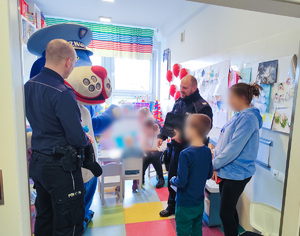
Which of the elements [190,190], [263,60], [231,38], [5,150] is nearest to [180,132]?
[190,190]

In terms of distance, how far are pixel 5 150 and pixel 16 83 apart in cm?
19

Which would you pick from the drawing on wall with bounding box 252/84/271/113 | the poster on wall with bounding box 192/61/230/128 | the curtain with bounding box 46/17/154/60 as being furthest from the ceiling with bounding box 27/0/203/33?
the drawing on wall with bounding box 252/84/271/113

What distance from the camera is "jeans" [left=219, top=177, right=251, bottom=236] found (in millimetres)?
1380

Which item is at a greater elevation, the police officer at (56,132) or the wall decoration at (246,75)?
the wall decoration at (246,75)

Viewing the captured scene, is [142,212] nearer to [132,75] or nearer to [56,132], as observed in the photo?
[56,132]

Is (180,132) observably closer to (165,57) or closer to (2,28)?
(2,28)

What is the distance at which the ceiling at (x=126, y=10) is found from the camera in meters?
2.90

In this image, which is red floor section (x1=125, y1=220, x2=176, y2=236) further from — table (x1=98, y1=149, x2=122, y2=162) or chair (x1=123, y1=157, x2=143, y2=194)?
table (x1=98, y1=149, x2=122, y2=162)

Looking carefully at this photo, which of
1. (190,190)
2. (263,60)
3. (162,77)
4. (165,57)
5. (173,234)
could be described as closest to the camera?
(190,190)

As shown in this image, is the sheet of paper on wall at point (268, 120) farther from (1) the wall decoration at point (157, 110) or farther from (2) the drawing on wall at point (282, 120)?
(1) the wall decoration at point (157, 110)

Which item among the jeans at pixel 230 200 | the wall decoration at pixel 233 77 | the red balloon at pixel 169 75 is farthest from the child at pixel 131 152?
the red balloon at pixel 169 75

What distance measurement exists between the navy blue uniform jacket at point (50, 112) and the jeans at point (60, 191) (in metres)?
0.08

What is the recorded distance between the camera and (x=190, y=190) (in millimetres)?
1348

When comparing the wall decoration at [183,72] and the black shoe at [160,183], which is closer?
the black shoe at [160,183]
